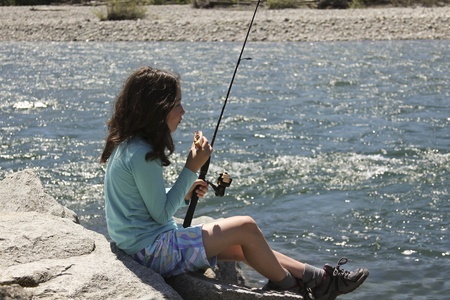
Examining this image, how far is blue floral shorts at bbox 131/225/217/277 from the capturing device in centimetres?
423

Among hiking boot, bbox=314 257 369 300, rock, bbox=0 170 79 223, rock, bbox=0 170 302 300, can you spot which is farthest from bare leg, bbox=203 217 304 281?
rock, bbox=0 170 79 223

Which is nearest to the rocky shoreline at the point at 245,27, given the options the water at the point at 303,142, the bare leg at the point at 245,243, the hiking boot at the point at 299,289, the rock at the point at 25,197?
the water at the point at 303,142

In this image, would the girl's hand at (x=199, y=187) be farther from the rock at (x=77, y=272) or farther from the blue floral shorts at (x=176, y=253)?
the rock at (x=77, y=272)

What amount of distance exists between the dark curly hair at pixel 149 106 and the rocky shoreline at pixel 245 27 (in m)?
17.3

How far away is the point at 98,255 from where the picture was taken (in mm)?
4332

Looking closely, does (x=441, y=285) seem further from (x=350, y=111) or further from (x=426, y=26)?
(x=426, y=26)

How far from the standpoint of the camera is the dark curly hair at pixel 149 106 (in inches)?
169

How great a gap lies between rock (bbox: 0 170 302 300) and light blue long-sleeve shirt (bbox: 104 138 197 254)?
→ 0.35ft

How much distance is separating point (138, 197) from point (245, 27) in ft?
60.7

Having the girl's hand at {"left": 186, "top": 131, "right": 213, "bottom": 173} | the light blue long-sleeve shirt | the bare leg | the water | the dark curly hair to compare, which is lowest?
the water

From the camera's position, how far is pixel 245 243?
4.29 metres

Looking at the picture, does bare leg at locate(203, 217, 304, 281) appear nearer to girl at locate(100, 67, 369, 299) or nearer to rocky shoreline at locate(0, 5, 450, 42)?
girl at locate(100, 67, 369, 299)

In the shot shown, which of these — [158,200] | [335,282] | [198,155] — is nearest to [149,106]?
[198,155]

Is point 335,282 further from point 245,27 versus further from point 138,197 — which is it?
point 245,27
